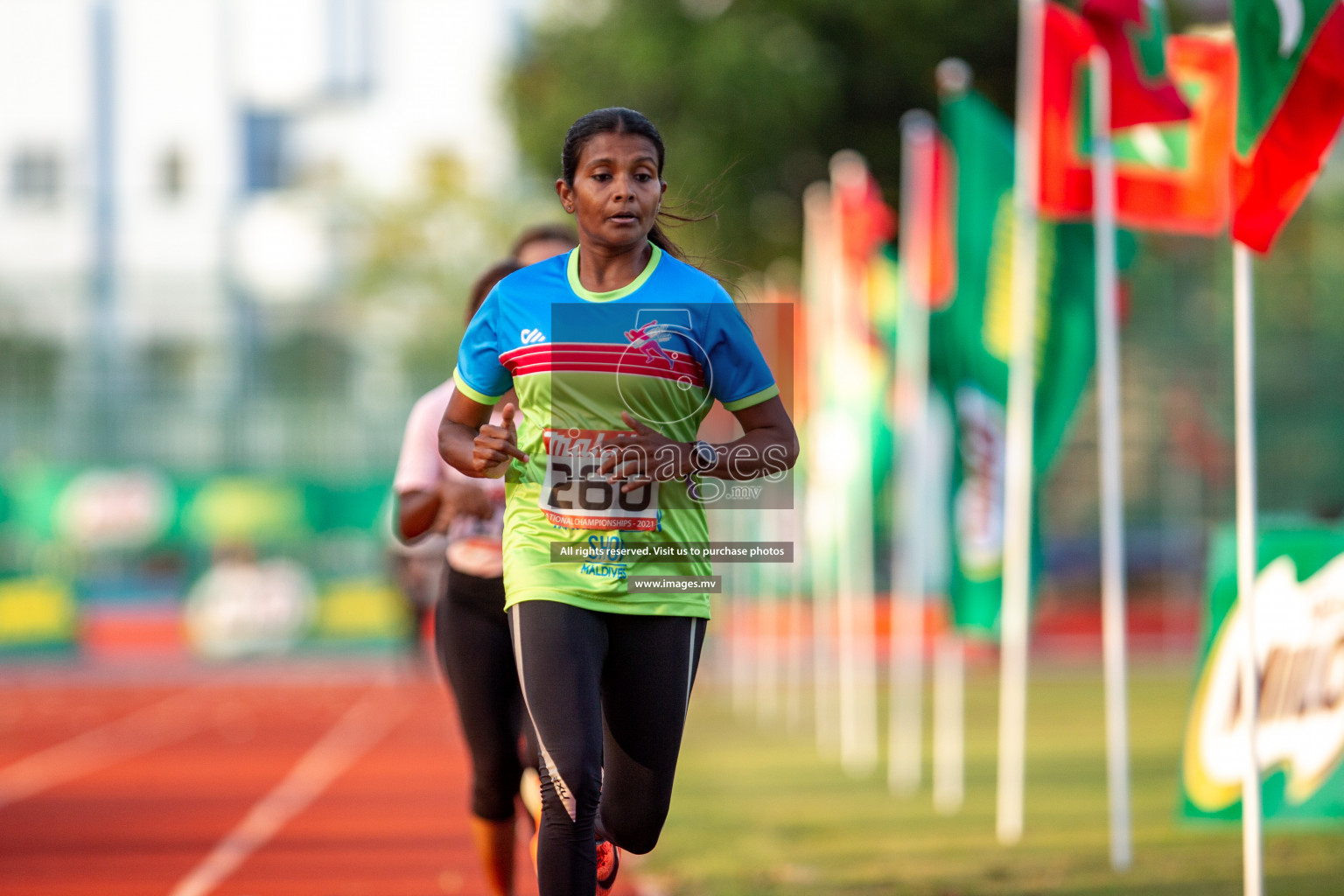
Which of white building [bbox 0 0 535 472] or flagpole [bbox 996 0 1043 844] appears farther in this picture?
white building [bbox 0 0 535 472]

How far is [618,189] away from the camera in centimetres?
427

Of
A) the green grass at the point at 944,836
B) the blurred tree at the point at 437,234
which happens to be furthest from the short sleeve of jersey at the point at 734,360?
the blurred tree at the point at 437,234

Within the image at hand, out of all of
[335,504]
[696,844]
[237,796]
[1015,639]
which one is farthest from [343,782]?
[335,504]

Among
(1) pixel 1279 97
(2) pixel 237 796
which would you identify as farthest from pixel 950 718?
(1) pixel 1279 97

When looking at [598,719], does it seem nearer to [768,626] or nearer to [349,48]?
[768,626]

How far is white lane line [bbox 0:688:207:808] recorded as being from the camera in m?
12.8

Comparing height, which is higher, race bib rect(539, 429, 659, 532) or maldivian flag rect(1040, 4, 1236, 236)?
maldivian flag rect(1040, 4, 1236, 236)

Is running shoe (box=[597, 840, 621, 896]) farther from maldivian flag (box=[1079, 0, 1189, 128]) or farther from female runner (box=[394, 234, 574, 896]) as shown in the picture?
maldivian flag (box=[1079, 0, 1189, 128])

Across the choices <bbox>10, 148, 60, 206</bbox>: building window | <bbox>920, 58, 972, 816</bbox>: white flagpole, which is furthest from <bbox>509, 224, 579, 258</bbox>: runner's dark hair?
<bbox>10, 148, 60, 206</bbox>: building window

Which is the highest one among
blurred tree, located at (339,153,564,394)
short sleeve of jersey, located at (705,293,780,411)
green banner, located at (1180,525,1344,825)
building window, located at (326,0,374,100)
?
building window, located at (326,0,374,100)

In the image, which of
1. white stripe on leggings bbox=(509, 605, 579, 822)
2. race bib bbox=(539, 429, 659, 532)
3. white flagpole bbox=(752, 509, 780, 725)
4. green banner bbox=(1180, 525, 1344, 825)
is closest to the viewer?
white stripe on leggings bbox=(509, 605, 579, 822)

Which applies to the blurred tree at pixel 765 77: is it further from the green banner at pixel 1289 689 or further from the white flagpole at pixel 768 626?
the green banner at pixel 1289 689

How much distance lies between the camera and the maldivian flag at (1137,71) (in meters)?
8.10

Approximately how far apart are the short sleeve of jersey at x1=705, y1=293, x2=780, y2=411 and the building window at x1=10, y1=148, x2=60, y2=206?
2044 inches
